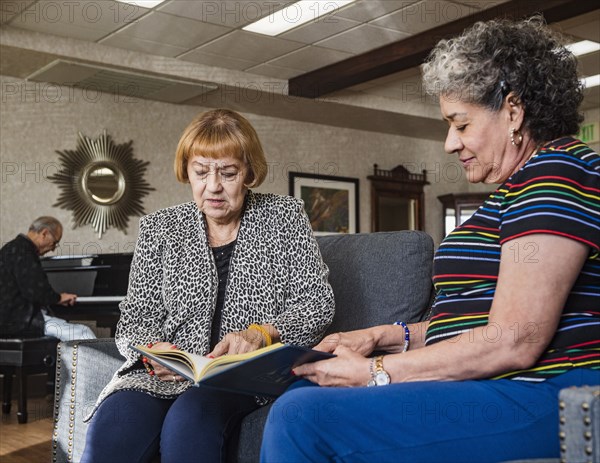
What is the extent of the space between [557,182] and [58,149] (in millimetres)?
6241

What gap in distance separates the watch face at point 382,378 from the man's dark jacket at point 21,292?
427 cm

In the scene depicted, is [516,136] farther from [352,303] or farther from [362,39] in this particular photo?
[362,39]

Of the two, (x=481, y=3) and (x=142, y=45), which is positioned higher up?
(x=481, y=3)

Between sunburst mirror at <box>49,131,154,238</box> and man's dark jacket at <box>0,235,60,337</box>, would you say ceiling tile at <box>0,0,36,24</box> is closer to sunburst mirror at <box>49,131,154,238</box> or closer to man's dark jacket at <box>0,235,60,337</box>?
sunburst mirror at <box>49,131,154,238</box>

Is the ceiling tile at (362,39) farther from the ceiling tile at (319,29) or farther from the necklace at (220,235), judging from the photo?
the necklace at (220,235)

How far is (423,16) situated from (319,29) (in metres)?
0.88

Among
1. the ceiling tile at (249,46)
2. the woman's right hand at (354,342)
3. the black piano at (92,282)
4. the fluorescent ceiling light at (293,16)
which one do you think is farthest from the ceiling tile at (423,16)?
the woman's right hand at (354,342)

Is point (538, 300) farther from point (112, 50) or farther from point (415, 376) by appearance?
point (112, 50)

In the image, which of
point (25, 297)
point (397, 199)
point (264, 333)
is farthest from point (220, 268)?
point (397, 199)

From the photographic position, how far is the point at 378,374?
1.38 metres

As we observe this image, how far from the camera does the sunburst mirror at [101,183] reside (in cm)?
695

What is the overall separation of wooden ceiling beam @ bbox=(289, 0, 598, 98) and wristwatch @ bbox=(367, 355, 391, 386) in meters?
4.57

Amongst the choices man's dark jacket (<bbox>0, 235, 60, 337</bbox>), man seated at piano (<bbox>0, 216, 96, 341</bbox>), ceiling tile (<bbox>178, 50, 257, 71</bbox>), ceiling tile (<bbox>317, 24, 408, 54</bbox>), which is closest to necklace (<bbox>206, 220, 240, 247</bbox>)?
man seated at piano (<bbox>0, 216, 96, 341</bbox>)

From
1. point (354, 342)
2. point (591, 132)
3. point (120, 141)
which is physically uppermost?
point (591, 132)
